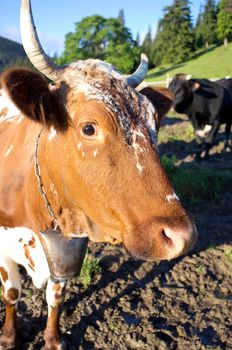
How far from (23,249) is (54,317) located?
2.16 feet

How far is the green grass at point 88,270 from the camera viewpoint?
141 inches

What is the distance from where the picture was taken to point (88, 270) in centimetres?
369

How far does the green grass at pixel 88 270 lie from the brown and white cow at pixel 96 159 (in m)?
1.32

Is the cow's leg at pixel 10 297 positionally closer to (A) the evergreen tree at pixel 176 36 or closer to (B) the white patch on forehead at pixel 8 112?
(B) the white patch on forehead at pixel 8 112

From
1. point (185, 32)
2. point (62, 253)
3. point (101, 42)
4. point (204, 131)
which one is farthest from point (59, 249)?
point (185, 32)

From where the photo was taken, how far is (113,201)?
1.84 meters

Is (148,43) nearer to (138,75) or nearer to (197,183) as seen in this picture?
(197,183)

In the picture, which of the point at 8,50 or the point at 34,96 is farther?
the point at 8,50

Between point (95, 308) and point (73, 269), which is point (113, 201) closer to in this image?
point (73, 269)

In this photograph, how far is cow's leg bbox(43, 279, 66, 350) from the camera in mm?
2889

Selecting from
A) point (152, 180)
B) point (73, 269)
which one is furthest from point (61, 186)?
point (73, 269)

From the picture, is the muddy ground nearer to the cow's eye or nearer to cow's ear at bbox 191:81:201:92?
the cow's eye

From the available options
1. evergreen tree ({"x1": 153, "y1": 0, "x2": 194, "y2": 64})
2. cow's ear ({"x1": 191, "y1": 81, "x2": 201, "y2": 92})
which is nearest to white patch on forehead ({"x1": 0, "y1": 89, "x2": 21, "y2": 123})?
cow's ear ({"x1": 191, "y1": 81, "x2": 201, "y2": 92})

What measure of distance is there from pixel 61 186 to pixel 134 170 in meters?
0.52
